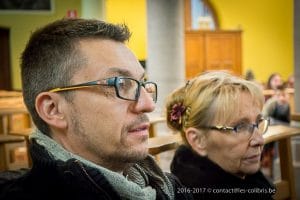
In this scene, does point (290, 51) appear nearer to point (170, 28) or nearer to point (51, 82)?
point (170, 28)

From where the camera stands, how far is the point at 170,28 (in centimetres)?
483

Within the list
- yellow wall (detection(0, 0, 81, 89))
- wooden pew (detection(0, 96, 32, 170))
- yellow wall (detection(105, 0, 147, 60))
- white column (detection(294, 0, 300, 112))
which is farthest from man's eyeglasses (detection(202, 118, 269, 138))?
white column (detection(294, 0, 300, 112))

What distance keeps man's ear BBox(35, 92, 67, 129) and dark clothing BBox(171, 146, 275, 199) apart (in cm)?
57

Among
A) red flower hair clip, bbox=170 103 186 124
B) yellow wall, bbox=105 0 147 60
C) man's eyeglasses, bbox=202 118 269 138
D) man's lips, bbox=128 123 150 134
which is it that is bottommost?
man's eyeglasses, bbox=202 118 269 138

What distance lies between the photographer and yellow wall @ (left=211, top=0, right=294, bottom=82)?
9.63 m

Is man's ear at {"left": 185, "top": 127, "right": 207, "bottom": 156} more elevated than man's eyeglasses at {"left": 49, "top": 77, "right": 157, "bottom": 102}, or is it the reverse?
man's eyeglasses at {"left": 49, "top": 77, "right": 157, "bottom": 102}

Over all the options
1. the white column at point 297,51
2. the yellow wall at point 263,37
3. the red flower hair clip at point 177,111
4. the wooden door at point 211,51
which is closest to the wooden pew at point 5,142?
the red flower hair clip at point 177,111

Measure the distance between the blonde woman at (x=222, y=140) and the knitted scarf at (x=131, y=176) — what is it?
0.33 metres

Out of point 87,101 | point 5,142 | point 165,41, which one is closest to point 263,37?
point 165,41

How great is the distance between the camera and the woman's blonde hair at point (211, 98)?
4.49 ft

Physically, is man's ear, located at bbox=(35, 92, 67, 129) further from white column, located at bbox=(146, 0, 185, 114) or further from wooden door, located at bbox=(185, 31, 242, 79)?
wooden door, located at bbox=(185, 31, 242, 79)

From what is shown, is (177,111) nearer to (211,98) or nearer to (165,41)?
(211,98)

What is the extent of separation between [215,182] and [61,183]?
656mm

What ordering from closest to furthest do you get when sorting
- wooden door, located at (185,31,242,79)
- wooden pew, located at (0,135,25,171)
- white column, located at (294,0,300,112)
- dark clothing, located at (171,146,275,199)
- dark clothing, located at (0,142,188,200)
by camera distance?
dark clothing, located at (0,142,188,200) < dark clothing, located at (171,146,275,199) < wooden pew, located at (0,135,25,171) < white column, located at (294,0,300,112) < wooden door, located at (185,31,242,79)
